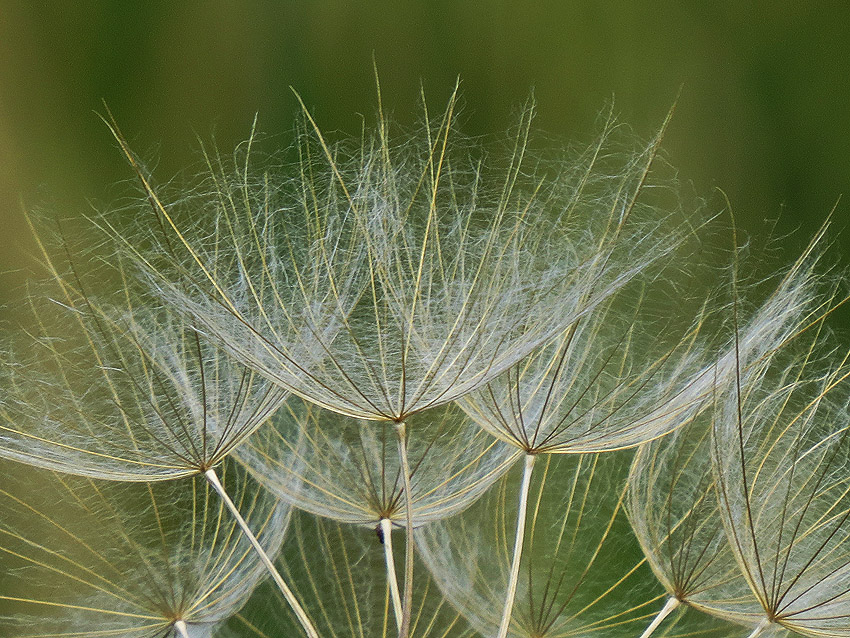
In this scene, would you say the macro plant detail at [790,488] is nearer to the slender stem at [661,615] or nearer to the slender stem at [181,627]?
the slender stem at [661,615]

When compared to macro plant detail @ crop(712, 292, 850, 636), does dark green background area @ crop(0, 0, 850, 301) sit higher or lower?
higher

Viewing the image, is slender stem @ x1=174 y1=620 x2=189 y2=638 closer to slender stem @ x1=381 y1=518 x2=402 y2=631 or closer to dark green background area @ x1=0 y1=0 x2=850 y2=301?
slender stem @ x1=381 y1=518 x2=402 y2=631

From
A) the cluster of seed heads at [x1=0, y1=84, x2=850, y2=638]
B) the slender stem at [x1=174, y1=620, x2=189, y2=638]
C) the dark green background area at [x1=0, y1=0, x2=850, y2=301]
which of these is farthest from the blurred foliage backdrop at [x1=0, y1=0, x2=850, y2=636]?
the slender stem at [x1=174, y1=620, x2=189, y2=638]

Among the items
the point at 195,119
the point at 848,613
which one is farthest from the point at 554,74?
the point at 848,613

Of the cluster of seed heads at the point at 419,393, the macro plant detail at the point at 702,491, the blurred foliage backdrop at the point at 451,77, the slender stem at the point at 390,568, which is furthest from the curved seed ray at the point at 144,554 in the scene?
the blurred foliage backdrop at the point at 451,77

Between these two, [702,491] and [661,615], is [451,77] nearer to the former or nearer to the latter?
[702,491]

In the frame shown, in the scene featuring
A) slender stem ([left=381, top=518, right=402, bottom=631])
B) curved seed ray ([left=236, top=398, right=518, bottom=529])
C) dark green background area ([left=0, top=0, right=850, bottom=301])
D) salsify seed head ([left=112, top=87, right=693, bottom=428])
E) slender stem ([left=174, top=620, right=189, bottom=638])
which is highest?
A: dark green background area ([left=0, top=0, right=850, bottom=301])

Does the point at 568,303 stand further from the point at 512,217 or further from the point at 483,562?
the point at 483,562
